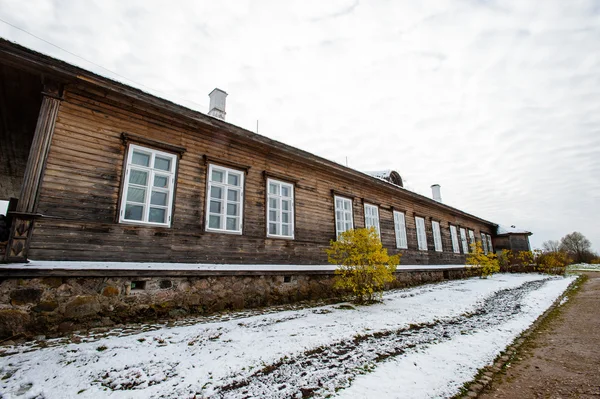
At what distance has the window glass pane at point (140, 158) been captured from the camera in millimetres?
6409

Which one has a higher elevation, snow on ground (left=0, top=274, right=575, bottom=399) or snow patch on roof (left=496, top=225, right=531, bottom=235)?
snow patch on roof (left=496, top=225, right=531, bottom=235)

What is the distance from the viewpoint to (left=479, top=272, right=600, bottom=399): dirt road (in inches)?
120

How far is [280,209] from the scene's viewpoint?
898 centimetres

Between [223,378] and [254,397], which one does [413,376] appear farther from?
[223,378]

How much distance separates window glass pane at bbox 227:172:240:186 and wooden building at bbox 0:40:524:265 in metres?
0.06

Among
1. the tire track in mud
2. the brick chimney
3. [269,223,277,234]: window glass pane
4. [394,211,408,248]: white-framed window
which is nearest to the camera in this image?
the tire track in mud

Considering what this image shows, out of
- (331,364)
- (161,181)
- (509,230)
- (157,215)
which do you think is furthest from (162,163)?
(509,230)

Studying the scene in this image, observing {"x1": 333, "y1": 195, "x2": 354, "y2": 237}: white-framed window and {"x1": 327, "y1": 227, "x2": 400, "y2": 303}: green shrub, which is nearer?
{"x1": 327, "y1": 227, "x2": 400, "y2": 303}: green shrub

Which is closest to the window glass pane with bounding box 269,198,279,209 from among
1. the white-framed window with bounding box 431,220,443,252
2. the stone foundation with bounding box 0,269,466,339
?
the stone foundation with bounding box 0,269,466,339

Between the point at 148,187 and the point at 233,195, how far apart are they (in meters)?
2.21

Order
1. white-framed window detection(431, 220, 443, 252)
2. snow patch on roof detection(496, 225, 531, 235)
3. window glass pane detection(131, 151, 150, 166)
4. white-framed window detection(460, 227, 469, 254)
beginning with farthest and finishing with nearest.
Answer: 1. snow patch on roof detection(496, 225, 531, 235)
2. white-framed window detection(460, 227, 469, 254)
3. white-framed window detection(431, 220, 443, 252)
4. window glass pane detection(131, 151, 150, 166)

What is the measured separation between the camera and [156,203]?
6516mm

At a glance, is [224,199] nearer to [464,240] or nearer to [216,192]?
[216,192]

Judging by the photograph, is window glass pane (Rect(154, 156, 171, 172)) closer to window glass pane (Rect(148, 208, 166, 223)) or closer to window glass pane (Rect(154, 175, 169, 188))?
window glass pane (Rect(154, 175, 169, 188))
